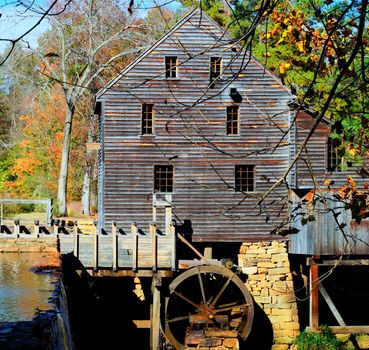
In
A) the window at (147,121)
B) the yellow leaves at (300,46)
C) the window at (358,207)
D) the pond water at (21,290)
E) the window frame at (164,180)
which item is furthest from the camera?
the window at (147,121)

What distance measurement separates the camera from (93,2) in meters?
35.5

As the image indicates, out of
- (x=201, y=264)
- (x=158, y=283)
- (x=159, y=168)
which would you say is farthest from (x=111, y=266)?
(x=159, y=168)

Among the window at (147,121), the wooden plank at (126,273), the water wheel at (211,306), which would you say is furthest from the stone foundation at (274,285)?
the window at (147,121)

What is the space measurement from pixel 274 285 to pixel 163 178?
5146 millimetres

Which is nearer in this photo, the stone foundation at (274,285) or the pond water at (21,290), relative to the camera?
the pond water at (21,290)

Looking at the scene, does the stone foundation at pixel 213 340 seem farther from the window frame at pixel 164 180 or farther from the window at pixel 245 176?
the window at pixel 245 176

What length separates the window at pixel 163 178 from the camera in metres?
25.0

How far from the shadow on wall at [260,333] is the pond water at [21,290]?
10.0 meters

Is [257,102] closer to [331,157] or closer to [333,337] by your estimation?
[331,157]

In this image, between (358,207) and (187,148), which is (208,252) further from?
(358,207)

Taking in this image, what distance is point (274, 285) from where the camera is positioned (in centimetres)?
2323

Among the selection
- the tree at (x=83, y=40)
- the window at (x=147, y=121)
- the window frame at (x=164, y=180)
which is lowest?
the window frame at (x=164, y=180)

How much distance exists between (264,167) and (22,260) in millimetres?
11912

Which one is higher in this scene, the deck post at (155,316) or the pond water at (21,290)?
the pond water at (21,290)
